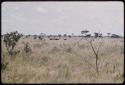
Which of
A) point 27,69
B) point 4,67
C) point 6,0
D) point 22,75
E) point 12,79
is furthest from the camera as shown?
point 27,69

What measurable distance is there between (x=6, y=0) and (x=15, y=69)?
13.5ft

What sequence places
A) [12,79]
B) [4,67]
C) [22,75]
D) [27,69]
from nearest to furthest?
[12,79], [22,75], [4,67], [27,69]

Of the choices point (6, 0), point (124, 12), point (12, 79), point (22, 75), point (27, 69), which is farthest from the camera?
point (27, 69)

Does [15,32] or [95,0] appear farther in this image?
[15,32]

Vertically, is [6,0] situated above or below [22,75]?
above

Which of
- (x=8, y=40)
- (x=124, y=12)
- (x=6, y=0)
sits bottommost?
(x=8, y=40)

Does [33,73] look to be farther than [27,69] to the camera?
No

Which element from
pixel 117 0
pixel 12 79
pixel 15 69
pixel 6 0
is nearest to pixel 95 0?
pixel 117 0

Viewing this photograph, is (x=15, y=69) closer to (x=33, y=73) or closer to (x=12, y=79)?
(x=33, y=73)

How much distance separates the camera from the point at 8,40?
1323cm

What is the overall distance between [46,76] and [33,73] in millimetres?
460

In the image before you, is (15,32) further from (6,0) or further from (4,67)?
(6,0)

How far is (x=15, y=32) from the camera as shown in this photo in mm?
13422

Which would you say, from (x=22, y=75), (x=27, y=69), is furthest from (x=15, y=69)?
(x=22, y=75)
